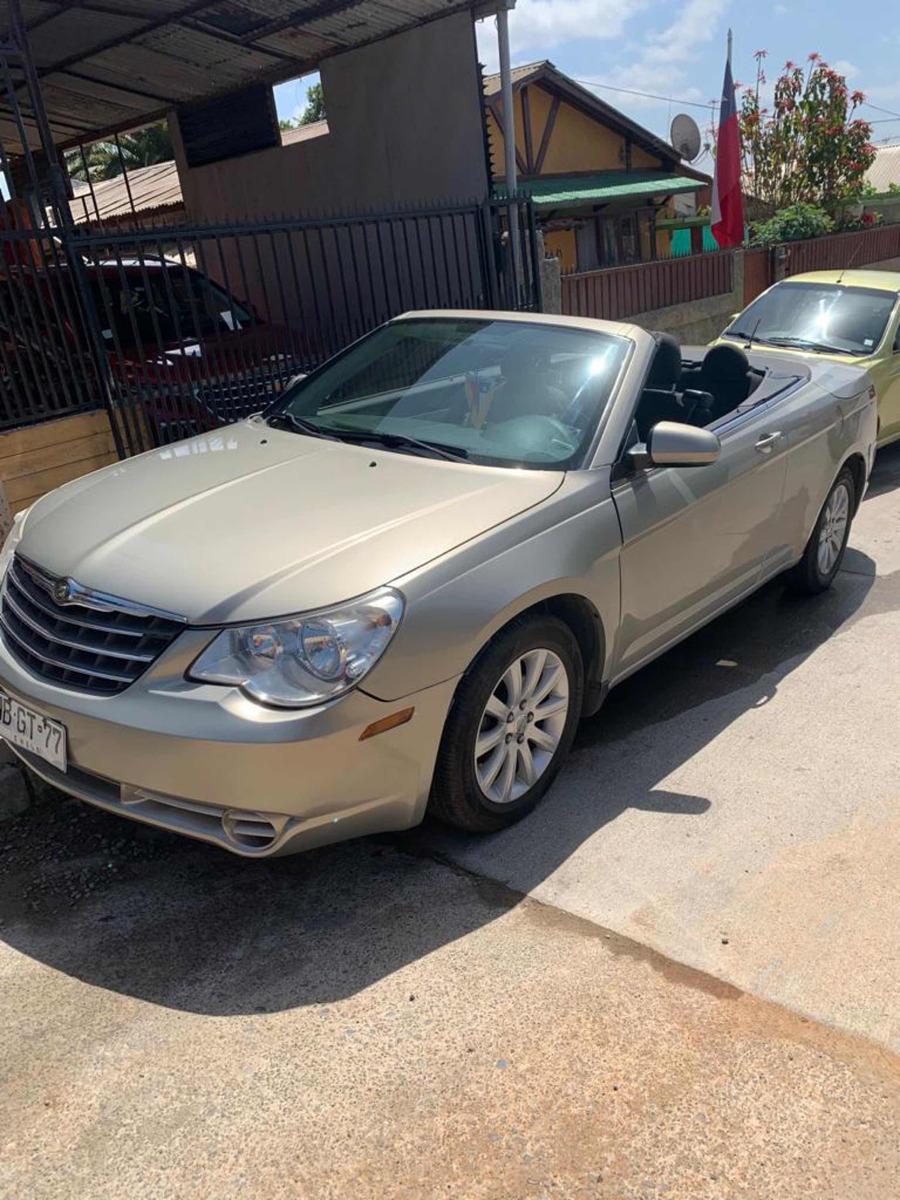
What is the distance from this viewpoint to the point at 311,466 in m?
3.39

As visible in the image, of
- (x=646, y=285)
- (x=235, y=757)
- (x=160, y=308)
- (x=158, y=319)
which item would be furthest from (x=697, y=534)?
(x=646, y=285)

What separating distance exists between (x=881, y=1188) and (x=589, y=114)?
23.2 metres

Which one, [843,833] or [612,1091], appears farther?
[843,833]

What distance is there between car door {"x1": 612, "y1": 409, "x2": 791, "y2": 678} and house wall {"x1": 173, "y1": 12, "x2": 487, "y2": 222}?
228 inches

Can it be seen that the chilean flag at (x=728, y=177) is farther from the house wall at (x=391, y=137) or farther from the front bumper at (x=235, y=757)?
the front bumper at (x=235, y=757)

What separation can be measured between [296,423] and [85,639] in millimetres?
1584

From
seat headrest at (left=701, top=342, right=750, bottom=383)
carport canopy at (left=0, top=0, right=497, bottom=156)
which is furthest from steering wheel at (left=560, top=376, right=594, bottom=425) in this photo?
carport canopy at (left=0, top=0, right=497, bottom=156)

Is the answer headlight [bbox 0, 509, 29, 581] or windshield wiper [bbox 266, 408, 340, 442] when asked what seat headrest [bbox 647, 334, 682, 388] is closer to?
windshield wiper [bbox 266, 408, 340, 442]

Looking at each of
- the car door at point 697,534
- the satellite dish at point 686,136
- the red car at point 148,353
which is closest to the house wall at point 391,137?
the red car at point 148,353

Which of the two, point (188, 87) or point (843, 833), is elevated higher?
point (188, 87)

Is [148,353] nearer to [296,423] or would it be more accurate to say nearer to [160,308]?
[160,308]

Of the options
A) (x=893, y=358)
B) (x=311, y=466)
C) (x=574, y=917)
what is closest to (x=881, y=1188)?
(x=574, y=917)

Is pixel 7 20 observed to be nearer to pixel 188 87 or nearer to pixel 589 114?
pixel 188 87

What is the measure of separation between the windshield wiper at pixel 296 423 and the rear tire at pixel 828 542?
258cm
